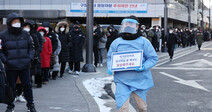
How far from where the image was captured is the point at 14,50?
616cm

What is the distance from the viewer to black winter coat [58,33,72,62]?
38.2 ft

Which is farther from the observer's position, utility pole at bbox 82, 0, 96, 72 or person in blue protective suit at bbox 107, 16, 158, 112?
utility pole at bbox 82, 0, 96, 72

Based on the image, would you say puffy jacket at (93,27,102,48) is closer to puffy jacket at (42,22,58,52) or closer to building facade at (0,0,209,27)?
puffy jacket at (42,22,58,52)

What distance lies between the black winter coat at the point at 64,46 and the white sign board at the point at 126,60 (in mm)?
6544

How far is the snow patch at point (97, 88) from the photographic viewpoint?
7.24m

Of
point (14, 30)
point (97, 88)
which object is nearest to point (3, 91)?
point (14, 30)

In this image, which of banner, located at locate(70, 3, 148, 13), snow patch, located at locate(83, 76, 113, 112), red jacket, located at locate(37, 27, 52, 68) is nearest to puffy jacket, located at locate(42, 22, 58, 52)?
red jacket, located at locate(37, 27, 52, 68)

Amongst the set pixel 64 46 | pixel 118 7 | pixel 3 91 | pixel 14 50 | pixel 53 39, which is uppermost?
pixel 118 7

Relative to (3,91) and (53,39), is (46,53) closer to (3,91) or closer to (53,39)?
(53,39)

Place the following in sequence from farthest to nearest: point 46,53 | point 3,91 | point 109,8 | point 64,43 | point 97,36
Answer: point 109,8 → point 97,36 → point 64,43 → point 46,53 → point 3,91

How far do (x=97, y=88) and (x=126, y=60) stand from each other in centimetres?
447

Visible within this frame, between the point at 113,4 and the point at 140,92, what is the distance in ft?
174

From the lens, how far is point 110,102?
7676 mm

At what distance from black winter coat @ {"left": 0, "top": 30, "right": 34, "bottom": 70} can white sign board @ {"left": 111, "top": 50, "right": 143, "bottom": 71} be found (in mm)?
1765
